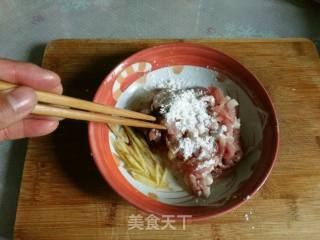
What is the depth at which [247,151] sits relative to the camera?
1.25 metres

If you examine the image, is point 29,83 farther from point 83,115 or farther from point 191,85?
point 191,85

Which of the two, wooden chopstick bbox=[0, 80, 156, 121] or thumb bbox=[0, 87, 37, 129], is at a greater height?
thumb bbox=[0, 87, 37, 129]

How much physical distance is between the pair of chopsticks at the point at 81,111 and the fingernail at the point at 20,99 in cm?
4

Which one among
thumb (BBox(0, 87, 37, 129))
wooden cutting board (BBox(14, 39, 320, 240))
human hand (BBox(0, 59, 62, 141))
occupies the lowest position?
wooden cutting board (BBox(14, 39, 320, 240))

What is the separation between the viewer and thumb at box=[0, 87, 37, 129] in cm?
84

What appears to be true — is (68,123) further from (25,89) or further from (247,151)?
(247,151)

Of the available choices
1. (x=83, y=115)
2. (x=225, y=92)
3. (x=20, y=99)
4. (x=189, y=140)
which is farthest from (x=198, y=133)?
(x=20, y=99)

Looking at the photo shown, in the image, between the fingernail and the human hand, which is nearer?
the fingernail

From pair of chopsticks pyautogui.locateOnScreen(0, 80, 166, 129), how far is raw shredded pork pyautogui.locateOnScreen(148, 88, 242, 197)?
0.06 m

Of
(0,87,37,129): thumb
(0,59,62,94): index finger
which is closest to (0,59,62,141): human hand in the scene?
(0,59,62,94): index finger

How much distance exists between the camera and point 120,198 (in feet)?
3.88

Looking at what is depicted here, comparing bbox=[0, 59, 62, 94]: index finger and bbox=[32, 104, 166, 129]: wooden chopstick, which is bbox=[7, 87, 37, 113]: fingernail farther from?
bbox=[0, 59, 62, 94]: index finger

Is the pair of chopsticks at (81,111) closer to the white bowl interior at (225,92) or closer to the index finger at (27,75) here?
A: the white bowl interior at (225,92)

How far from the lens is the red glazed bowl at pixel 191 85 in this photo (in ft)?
3.59
